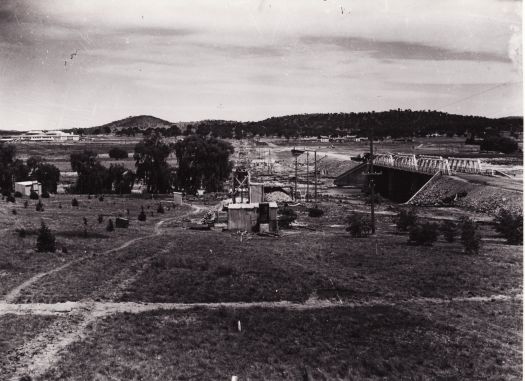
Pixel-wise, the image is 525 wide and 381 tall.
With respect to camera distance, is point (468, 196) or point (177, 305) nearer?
point (177, 305)

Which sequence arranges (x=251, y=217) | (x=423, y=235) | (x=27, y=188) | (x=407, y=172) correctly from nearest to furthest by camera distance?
(x=423, y=235), (x=251, y=217), (x=27, y=188), (x=407, y=172)

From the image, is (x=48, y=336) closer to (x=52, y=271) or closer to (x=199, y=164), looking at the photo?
(x=52, y=271)

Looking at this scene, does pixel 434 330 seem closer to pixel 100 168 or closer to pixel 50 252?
pixel 50 252

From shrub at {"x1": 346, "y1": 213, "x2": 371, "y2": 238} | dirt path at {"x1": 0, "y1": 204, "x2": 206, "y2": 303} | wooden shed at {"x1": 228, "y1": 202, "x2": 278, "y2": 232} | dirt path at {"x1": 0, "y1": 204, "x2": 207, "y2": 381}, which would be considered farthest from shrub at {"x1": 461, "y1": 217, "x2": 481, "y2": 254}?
dirt path at {"x1": 0, "y1": 204, "x2": 207, "y2": 381}

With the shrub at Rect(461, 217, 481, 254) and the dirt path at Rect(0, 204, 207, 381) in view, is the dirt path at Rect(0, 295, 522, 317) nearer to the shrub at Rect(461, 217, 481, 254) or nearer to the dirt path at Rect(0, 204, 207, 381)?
the dirt path at Rect(0, 204, 207, 381)

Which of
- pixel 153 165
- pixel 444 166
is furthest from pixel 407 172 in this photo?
pixel 153 165

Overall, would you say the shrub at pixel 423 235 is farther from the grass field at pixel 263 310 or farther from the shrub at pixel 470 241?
the shrub at pixel 470 241

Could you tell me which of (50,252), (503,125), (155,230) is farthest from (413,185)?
(503,125)
